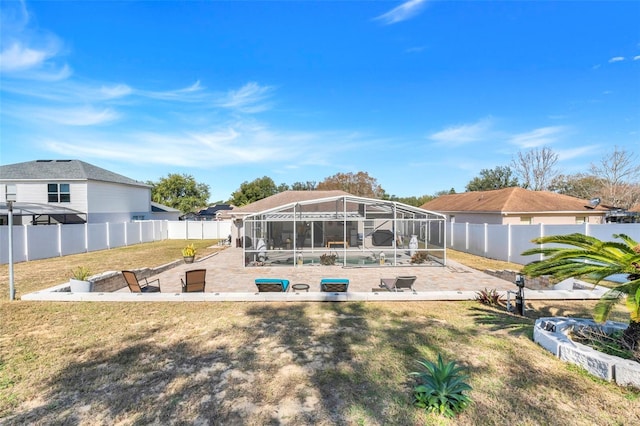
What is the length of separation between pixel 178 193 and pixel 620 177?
6047 cm

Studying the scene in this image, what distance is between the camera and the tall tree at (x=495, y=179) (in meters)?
46.3

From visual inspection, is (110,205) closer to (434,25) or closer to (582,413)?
(434,25)

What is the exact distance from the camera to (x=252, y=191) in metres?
56.6

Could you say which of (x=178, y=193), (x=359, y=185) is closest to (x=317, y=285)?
(x=359, y=185)

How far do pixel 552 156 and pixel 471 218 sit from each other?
21565mm

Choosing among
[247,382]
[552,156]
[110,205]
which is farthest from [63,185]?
[552,156]

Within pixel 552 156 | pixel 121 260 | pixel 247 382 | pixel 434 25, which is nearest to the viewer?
pixel 247 382

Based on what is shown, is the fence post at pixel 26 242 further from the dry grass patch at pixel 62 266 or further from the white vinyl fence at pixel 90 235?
the dry grass patch at pixel 62 266

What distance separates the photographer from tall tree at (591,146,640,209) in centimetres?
2989

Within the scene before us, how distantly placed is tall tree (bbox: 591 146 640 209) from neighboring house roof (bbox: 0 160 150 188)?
47781 mm

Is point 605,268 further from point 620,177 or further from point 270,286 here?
point 620,177

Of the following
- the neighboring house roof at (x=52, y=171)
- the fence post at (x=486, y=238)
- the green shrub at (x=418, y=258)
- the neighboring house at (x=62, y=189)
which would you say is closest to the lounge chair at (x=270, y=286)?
the green shrub at (x=418, y=258)

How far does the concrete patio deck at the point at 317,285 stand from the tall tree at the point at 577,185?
32.2m

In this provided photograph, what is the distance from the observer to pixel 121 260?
631 inches
